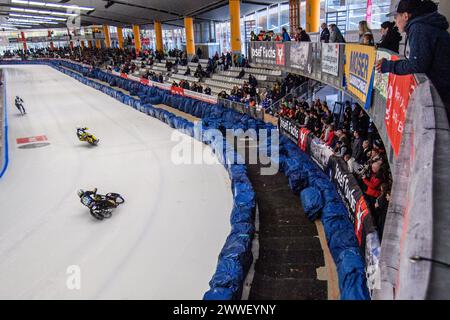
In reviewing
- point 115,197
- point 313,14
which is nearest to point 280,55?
point 313,14

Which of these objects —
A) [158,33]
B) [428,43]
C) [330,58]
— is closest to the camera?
[428,43]

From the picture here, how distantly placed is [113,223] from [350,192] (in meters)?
6.25

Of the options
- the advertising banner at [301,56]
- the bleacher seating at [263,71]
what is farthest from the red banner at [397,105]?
the bleacher seating at [263,71]

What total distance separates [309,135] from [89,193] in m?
7.54

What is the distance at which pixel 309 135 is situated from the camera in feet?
41.2

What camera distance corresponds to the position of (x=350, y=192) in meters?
8.19

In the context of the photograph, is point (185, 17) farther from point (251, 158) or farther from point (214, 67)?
point (251, 158)

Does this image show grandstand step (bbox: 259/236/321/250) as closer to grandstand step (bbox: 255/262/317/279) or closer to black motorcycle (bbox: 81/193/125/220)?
grandstand step (bbox: 255/262/317/279)

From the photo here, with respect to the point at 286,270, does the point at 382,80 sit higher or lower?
higher

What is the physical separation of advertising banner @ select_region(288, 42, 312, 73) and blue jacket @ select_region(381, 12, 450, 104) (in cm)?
1136

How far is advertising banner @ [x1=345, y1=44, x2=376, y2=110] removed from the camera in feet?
24.7

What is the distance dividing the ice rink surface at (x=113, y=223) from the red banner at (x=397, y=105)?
437cm

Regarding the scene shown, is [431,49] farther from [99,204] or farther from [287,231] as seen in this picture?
[99,204]

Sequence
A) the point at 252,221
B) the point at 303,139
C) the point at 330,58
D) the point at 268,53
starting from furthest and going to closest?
1. the point at 268,53
2. the point at 303,139
3. the point at 330,58
4. the point at 252,221
